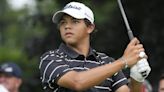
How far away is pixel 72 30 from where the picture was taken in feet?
19.4

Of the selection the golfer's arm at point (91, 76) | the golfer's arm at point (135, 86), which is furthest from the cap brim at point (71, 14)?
the golfer's arm at point (135, 86)

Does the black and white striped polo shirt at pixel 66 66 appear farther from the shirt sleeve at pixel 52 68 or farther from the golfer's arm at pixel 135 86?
the golfer's arm at pixel 135 86

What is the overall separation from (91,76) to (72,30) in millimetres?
546

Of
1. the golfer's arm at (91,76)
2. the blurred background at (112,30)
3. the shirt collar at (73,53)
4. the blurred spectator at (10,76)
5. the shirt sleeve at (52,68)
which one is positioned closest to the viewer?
the golfer's arm at (91,76)

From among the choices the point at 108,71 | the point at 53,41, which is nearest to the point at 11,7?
the point at 53,41

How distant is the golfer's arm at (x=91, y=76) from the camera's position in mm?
5512

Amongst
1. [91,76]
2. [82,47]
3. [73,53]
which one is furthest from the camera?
[82,47]

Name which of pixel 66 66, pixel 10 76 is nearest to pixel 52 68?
pixel 66 66

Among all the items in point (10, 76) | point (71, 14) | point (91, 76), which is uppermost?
point (10, 76)

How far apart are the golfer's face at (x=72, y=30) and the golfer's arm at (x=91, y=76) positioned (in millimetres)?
398

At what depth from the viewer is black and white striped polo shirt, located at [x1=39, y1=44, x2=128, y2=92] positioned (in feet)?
18.8

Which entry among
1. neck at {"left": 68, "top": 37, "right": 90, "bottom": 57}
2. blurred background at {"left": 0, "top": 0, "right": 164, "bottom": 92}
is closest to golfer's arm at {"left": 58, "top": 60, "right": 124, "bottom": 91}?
neck at {"left": 68, "top": 37, "right": 90, "bottom": 57}

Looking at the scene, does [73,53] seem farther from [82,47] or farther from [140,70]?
[140,70]

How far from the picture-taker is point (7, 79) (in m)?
9.09
